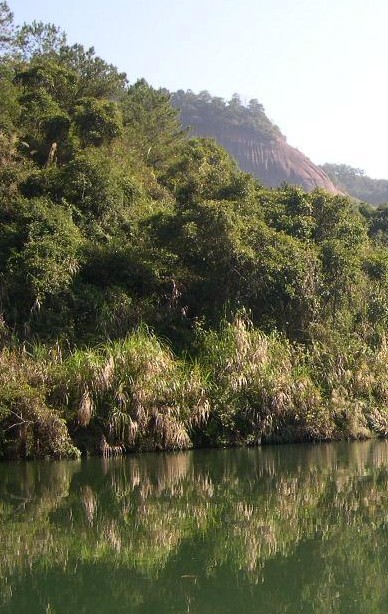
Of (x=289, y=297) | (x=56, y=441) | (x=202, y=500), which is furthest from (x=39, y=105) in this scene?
(x=202, y=500)

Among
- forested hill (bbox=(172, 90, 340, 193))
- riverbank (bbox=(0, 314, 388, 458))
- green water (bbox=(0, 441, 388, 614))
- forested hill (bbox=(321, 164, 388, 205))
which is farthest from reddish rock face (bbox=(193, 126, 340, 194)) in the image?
green water (bbox=(0, 441, 388, 614))

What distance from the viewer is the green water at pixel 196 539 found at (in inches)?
266

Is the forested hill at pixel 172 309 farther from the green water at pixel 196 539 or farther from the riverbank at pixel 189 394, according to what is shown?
the green water at pixel 196 539

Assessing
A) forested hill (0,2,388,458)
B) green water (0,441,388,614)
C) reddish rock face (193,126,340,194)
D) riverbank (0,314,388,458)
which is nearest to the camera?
green water (0,441,388,614)

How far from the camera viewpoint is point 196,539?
8953 mm

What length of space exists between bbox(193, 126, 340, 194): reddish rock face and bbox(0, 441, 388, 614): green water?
99.5 meters

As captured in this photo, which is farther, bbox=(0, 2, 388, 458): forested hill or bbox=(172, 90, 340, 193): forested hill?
bbox=(172, 90, 340, 193): forested hill

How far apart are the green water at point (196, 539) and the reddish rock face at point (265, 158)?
99.5 metres

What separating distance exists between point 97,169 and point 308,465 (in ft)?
38.9

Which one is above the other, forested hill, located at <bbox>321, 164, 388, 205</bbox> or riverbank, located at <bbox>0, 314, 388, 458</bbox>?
forested hill, located at <bbox>321, 164, 388, 205</bbox>

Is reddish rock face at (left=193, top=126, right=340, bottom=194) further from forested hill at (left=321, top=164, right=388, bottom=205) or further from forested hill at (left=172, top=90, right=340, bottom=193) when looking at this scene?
forested hill at (left=321, top=164, right=388, bottom=205)

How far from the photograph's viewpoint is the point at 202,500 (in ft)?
38.0

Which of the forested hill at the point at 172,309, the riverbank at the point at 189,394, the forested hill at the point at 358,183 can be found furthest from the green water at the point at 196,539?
the forested hill at the point at 358,183

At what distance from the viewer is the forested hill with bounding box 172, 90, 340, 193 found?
369ft
